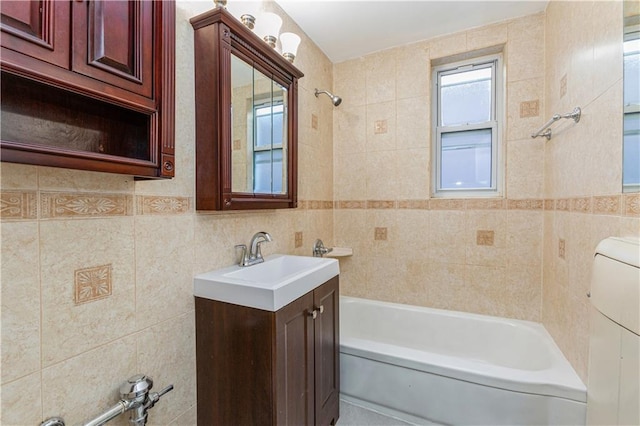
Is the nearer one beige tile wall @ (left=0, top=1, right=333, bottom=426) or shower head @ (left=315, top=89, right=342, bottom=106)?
beige tile wall @ (left=0, top=1, right=333, bottom=426)

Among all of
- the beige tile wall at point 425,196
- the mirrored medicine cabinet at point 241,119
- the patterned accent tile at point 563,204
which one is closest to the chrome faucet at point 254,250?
the mirrored medicine cabinet at point 241,119

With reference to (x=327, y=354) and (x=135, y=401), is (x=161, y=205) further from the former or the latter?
(x=327, y=354)

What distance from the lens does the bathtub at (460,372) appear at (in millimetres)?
1357

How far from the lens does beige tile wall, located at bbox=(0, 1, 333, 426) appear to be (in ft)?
2.29

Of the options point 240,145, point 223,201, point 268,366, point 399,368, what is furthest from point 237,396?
point 240,145

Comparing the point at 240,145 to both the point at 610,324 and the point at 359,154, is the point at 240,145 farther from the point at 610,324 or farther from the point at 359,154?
the point at 610,324

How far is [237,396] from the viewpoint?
1.10 m

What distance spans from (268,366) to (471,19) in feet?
8.02

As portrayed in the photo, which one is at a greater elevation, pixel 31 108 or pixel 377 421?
pixel 31 108

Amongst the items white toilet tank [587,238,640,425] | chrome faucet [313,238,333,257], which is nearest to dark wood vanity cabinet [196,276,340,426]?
chrome faucet [313,238,333,257]

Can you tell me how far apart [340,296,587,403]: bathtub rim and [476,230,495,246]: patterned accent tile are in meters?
0.62

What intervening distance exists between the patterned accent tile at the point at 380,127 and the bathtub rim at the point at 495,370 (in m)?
1.63

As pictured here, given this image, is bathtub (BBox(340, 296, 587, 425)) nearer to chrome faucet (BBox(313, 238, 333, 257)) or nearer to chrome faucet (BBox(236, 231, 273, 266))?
chrome faucet (BBox(313, 238, 333, 257))

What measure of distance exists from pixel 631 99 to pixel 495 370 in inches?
52.2
